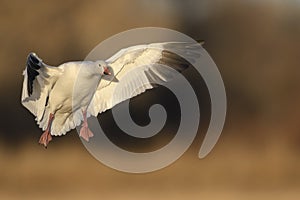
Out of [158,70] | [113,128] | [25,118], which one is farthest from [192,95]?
[158,70]

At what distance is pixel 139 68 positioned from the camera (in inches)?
111

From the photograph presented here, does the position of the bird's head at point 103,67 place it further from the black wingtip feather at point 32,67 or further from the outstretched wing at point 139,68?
the black wingtip feather at point 32,67

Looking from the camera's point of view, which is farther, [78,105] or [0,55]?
[0,55]

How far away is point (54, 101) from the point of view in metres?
2.77

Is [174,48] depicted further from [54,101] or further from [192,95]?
[192,95]

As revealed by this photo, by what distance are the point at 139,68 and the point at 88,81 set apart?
208 mm

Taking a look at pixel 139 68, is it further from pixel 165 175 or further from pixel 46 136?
pixel 165 175

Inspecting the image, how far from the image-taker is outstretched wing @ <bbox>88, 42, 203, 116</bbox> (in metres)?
2.74

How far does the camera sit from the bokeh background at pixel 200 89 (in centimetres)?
456

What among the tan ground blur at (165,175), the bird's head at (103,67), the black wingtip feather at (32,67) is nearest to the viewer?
the black wingtip feather at (32,67)

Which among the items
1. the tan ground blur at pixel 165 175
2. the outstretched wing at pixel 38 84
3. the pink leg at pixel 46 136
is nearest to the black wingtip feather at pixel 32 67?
the outstretched wing at pixel 38 84

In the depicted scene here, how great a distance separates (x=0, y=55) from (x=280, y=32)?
1.69 m

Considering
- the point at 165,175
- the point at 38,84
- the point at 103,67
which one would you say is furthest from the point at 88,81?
the point at 165,175

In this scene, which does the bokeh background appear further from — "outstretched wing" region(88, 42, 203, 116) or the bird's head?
the bird's head
